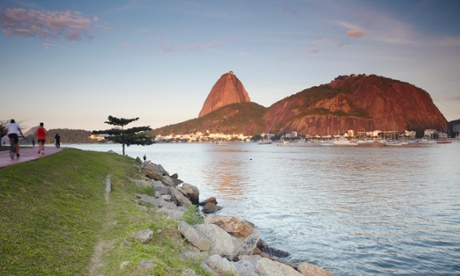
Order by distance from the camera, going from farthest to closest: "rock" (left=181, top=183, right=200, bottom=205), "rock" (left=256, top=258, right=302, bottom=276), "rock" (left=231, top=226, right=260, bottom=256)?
"rock" (left=181, top=183, right=200, bottom=205), "rock" (left=231, top=226, right=260, bottom=256), "rock" (left=256, top=258, right=302, bottom=276)

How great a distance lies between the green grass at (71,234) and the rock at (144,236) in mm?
160

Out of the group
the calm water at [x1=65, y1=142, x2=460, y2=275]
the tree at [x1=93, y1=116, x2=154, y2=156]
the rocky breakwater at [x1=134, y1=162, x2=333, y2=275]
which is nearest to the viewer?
the rocky breakwater at [x1=134, y1=162, x2=333, y2=275]

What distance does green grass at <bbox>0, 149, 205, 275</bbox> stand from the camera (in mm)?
6906

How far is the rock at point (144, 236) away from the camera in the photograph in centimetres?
890

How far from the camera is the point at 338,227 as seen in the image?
18891 mm

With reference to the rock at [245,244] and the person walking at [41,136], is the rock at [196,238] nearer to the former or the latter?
the rock at [245,244]

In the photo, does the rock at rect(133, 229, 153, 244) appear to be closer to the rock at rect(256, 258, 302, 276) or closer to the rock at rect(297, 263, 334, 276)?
the rock at rect(256, 258, 302, 276)

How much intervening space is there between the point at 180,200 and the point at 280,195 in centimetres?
1148

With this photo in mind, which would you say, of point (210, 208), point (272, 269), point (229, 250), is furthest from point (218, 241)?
point (210, 208)

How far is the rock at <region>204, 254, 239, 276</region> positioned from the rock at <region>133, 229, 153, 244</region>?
1788mm

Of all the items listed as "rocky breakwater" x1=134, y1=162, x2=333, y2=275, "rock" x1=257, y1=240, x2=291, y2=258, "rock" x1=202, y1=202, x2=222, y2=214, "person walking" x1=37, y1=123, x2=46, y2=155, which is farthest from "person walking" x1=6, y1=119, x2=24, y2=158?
"rock" x1=257, y1=240, x2=291, y2=258

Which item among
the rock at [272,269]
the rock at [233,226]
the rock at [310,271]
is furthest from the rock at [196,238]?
the rock at [310,271]

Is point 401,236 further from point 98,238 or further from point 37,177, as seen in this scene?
point 37,177

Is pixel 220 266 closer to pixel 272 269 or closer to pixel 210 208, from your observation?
pixel 272 269
